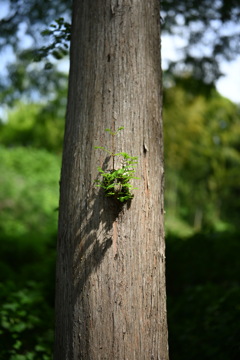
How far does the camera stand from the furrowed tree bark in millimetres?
1648

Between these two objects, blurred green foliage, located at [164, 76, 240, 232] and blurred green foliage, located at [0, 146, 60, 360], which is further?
blurred green foliage, located at [164, 76, 240, 232]

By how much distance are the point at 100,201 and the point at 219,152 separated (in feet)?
60.9

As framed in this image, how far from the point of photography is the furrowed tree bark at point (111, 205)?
1648 mm

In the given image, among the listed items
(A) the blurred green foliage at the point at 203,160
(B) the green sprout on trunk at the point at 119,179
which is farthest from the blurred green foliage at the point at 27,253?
(A) the blurred green foliage at the point at 203,160

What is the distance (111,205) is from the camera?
169cm

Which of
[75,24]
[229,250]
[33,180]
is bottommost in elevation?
[229,250]

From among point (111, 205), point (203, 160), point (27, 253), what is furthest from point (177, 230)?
point (111, 205)

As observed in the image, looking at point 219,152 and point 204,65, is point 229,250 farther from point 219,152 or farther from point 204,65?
point 219,152

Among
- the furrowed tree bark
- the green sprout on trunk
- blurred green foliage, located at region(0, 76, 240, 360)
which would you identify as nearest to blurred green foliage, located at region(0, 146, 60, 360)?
blurred green foliage, located at region(0, 76, 240, 360)

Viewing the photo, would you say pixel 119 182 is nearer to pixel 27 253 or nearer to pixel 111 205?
pixel 111 205

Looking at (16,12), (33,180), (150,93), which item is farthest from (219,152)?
(150,93)

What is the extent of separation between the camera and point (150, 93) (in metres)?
1.86

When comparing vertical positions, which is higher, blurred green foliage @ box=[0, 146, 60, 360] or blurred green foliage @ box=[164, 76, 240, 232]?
blurred green foliage @ box=[164, 76, 240, 232]

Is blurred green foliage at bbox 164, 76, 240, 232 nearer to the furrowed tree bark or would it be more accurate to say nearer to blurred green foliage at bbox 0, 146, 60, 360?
blurred green foliage at bbox 0, 146, 60, 360
